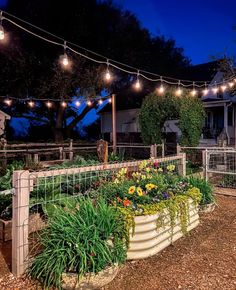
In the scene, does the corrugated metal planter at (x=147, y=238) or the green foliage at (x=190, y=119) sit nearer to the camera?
the corrugated metal planter at (x=147, y=238)

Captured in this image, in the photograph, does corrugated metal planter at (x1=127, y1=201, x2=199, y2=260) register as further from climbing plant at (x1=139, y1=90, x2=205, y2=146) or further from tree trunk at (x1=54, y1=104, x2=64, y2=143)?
tree trunk at (x1=54, y1=104, x2=64, y2=143)

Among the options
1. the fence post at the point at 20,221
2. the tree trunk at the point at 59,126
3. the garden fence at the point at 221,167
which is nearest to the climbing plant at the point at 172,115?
the garden fence at the point at 221,167

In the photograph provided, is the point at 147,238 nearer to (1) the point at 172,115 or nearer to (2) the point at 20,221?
(2) the point at 20,221

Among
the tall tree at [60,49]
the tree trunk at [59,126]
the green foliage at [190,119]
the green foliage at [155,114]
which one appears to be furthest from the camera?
the tree trunk at [59,126]

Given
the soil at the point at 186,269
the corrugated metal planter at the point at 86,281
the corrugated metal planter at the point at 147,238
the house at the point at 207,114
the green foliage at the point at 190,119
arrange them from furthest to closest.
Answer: the house at the point at 207,114 → the green foliage at the point at 190,119 → the corrugated metal planter at the point at 147,238 → the soil at the point at 186,269 → the corrugated metal planter at the point at 86,281

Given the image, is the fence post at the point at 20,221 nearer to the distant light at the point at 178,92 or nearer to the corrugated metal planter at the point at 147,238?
the corrugated metal planter at the point at 147,238

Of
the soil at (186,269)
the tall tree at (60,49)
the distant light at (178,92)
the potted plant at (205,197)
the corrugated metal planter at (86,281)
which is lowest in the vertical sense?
the soil at (186,269)

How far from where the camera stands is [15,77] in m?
16.9

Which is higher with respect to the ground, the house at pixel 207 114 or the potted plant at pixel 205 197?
the house at pixel 207 114

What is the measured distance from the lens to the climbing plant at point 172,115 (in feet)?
34.4

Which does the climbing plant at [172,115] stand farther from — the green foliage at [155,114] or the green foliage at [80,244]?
the green foliage at [80,244]

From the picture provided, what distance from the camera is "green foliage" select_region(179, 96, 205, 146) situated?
10.5 meters

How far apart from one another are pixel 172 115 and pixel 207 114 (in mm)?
9519

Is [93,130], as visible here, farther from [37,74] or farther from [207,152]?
[207,152]
